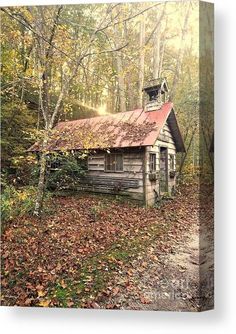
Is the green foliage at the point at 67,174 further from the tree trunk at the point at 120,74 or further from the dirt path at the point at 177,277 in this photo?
the dirt path at the point at 177,277

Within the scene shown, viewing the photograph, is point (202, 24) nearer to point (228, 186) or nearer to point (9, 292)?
point (228, 186)

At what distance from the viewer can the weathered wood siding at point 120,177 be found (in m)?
5.18

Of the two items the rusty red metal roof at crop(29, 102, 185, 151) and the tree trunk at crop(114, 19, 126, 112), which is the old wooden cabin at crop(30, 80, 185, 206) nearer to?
the rusty red metal roof at crop(29, 102, 185, 151)

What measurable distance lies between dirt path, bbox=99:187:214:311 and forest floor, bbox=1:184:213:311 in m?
0.01

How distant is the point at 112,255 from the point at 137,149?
1171mm

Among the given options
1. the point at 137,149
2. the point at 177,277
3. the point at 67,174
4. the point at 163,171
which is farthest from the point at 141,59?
the point at 177,277

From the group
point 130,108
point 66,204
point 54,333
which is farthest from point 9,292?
A: point 130,108

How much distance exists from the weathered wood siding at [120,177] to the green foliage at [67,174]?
0.30 feet

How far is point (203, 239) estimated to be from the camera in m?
4.93

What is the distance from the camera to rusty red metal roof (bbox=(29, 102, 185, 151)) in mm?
5160

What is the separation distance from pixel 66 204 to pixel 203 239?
154 centimetres

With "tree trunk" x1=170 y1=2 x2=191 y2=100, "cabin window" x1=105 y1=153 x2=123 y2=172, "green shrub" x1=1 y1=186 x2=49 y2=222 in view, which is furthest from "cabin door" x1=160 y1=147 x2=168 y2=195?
"green shrub" x1=1 y1=186 x2=49 y2=222

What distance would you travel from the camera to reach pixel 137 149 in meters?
5.18

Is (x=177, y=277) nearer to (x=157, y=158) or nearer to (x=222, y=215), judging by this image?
(x=222, y=215)
